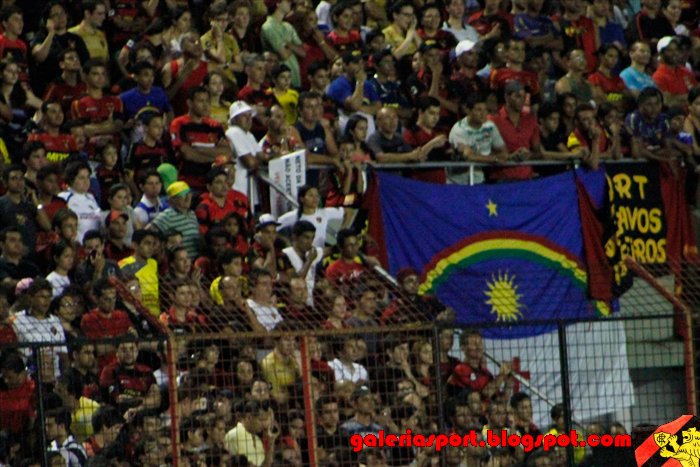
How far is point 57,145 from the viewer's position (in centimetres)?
1280

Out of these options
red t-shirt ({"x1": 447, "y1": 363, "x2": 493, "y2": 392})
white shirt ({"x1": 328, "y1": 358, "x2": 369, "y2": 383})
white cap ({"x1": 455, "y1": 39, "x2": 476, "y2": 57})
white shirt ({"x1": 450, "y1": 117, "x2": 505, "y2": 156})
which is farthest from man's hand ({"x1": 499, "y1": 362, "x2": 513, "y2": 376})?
white cap ({"x1": 455, "y1": 39, "x2": 476, "y2": 57})

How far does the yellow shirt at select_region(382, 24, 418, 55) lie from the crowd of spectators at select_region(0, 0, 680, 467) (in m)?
0.02

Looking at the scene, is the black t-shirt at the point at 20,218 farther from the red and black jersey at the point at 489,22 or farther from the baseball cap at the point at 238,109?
the red and black jersey at the point at 489,22

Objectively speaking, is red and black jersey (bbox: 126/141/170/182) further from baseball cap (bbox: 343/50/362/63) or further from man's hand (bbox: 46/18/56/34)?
baseball cap (bbox: 343/50/362/63)

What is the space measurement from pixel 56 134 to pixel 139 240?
1.74 meters

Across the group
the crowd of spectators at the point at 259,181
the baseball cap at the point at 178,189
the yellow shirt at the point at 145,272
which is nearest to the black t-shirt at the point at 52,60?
the crowd of spectators at the point at 259,181

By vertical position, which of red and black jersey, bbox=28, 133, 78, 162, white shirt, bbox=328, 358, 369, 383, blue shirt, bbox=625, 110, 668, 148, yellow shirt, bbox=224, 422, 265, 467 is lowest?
yellow shirt, bbox=224, 422, 265, 467

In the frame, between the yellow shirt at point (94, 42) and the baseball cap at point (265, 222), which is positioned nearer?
the baseball cap at point (265, 222)

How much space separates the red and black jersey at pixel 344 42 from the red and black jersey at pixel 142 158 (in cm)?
340

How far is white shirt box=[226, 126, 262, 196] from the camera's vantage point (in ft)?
43.5

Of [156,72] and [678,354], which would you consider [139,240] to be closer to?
[156,72]

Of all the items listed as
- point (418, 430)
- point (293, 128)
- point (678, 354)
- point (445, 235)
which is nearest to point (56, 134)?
point (293, 128)

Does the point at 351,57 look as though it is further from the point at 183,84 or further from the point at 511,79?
the point at 511,79

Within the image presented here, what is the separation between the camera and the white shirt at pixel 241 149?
13250 millimetres
